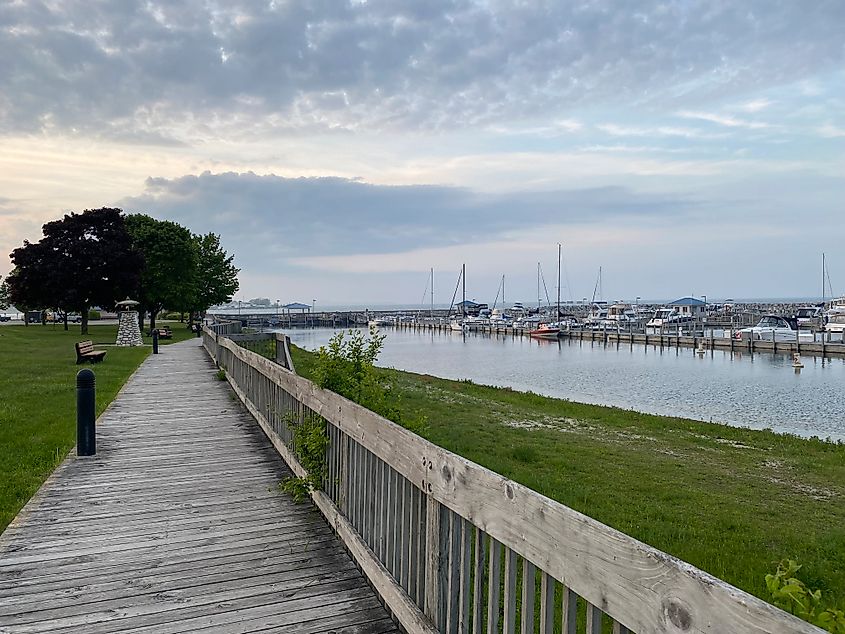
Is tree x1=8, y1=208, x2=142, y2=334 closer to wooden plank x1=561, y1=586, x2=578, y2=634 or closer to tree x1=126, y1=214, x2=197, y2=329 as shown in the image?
tree x1=126, y1=214, x2=197, y2=329

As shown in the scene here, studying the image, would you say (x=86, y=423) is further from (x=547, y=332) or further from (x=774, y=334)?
(x=547, y=332)

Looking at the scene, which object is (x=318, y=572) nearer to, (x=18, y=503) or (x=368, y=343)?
(x=368, y=343)

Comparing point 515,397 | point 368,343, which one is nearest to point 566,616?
point 368,343

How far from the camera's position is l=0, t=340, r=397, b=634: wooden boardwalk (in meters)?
4.04

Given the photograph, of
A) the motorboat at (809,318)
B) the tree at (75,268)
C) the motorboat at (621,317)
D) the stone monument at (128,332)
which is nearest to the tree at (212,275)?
the tree at (75,268)

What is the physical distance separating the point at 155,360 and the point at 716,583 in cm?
2521

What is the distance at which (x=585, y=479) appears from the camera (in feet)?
31.9

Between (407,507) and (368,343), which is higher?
(368,343)

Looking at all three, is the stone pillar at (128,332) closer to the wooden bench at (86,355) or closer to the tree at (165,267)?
the wooden bench at (86,355)

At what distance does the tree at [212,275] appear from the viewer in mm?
61781

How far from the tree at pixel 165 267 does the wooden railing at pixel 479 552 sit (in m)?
49.1

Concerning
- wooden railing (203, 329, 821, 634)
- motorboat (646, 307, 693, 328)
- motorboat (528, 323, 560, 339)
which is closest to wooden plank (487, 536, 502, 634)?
wooden railing (203, 329, 821, 634)

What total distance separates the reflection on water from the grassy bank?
20.8ft

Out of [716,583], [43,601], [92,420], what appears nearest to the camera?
[716,583]
